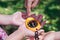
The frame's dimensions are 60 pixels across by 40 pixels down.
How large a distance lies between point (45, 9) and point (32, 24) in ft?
0.98

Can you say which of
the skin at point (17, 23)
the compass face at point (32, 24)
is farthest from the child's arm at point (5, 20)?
the compass face at point (32, 24)

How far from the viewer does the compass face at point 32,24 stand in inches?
55.5

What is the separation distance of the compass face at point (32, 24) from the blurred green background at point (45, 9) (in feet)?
0.44

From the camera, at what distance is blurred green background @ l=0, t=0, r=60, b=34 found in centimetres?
158

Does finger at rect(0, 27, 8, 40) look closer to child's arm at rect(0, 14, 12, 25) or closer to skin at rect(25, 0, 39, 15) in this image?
child's arm at rect(0, 14, 12, 25)

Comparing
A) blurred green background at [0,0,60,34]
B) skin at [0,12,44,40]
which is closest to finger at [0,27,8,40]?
skin at [0,12,44,40]

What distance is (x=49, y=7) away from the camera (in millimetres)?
1645

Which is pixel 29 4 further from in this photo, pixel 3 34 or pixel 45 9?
pixel 3 34

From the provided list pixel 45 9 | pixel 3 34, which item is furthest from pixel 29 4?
pixel 3 34

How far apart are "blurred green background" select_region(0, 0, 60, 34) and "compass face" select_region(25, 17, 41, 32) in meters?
0.13

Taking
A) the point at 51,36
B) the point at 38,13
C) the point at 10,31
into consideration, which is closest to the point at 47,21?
the point at 38,13

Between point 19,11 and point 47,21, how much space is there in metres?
0.25

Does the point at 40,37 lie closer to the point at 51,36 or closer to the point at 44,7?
the point at 51,36

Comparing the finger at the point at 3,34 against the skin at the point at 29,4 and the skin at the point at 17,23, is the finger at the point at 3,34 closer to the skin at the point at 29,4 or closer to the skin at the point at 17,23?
the skin at the point at 17,23
